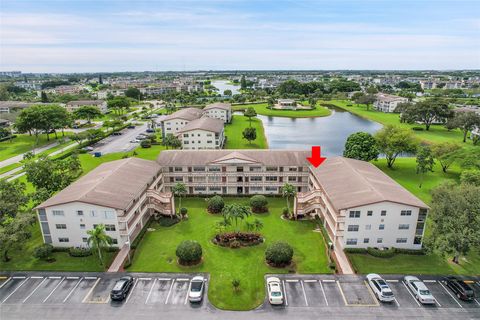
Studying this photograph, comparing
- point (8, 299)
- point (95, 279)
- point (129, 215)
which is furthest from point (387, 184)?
point (8, 299)

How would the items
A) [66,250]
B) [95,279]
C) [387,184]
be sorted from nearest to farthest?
[95,279] → [66,250] → [387,184]

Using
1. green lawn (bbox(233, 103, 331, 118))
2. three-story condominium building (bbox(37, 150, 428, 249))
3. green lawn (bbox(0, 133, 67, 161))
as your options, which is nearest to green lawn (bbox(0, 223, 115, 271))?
three-story condominium building (bbox(37, 150, 428, 249))

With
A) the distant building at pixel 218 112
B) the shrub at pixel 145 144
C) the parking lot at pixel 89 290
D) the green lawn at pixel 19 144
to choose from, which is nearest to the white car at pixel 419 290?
the parking lot at pixel 89 290

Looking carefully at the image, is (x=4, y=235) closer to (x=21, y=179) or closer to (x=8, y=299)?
(x=8, y=299)

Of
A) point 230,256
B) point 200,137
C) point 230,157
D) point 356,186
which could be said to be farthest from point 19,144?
point 356,186

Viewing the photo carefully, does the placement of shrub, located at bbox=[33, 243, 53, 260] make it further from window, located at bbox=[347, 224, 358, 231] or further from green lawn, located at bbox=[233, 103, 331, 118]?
green lawn, located at bbox=[233, 103, 331, 118]

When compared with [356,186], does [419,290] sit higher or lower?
lower

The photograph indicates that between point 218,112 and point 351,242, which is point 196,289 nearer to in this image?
point 351,242
